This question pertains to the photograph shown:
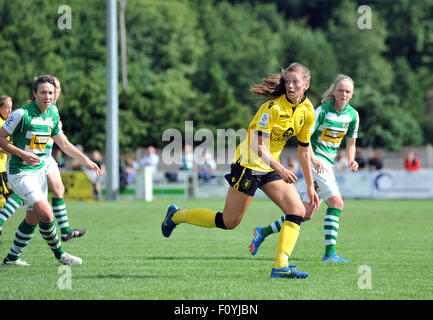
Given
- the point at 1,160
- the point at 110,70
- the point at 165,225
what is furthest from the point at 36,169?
the point at 110,70

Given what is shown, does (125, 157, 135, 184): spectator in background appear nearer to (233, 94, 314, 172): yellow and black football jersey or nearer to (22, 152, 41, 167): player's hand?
(22, 152, 41, 167): player's hand

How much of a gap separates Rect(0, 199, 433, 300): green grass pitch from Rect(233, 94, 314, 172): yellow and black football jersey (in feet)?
3.92

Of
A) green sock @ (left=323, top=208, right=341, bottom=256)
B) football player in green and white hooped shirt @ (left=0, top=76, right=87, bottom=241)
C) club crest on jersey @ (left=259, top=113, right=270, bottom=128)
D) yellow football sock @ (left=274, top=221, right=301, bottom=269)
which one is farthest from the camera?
green sock @ (left=323, top=208, right=341, bottom=256)

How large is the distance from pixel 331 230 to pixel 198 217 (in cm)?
213

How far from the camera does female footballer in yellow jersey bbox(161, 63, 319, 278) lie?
6.88 metres

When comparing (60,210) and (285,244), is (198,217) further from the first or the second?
(60,210)

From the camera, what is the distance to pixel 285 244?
276 inches

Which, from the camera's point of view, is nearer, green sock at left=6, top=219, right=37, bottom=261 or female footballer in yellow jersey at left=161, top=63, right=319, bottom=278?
female footballer in yellow jersey at left=161, top=63, right=319, bottom=278

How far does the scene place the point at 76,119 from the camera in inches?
1673

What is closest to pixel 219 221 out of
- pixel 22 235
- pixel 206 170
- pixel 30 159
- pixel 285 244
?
pixel 285 244

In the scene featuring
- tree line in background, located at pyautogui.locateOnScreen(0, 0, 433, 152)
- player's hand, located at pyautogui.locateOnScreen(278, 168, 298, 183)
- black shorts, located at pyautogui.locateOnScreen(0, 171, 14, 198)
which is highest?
tree line in background, located at pyautogui.locateOnScreen(0, 0, 433, 152)

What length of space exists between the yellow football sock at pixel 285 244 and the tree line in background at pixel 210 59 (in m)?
24.5

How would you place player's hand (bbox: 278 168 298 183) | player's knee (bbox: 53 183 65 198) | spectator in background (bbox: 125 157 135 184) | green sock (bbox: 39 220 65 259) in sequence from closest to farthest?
1. player's hand (bbox: 278 168 298 183)
2. green sock (bbox: 39 220 65 259)
3. player's knee (bbox: 53 183 65 198)
4. spectator in background (bbox: 125 157 135 184)

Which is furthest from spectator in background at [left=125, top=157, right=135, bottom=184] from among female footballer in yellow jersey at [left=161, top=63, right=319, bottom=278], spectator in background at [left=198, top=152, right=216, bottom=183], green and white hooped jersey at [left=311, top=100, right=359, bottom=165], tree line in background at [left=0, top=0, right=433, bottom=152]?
female footballer in yellow jersey at [left=161, top=63, right=319, bottom=278]
